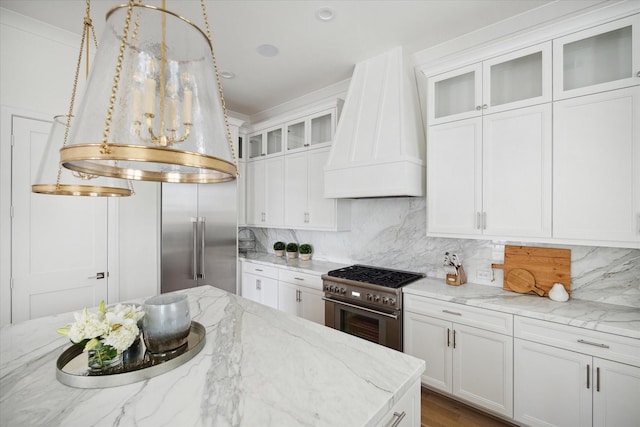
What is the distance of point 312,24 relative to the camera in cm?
244

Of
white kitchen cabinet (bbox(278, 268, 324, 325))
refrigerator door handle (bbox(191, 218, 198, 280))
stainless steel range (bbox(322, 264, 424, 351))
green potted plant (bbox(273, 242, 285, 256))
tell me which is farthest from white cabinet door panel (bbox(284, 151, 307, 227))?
refrigerator door handle (bbox(191, 218, 198, 280))

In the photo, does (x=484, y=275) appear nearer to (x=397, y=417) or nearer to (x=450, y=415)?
(x=450, y=415)

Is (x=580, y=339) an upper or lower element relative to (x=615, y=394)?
upper

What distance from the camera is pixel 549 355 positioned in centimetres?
187

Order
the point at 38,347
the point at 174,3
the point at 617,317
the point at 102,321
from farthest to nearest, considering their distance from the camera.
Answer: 1. the point at 174,3
2. the point at 617,317
3. the point at 38,347
4. the point at 102,321

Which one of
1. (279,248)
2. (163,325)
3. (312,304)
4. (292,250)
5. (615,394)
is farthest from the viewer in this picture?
(279,248)

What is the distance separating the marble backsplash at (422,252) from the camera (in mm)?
2039

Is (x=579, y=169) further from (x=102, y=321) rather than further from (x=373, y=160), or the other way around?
(x=102, y=321)

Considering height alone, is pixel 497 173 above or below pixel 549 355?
above

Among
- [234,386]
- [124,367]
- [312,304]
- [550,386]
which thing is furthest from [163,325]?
[550,386]

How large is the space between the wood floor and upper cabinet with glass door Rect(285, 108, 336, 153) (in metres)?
2.68

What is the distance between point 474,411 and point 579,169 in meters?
1.92

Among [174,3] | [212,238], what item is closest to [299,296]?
[212,238]

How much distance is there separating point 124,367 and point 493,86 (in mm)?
2826
